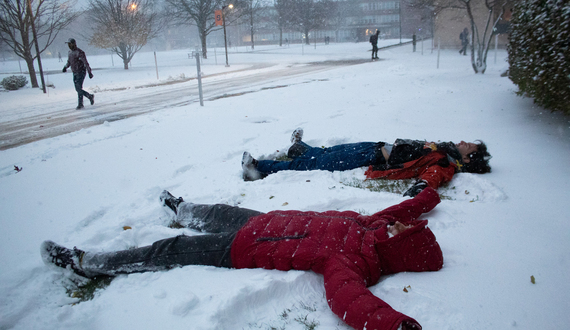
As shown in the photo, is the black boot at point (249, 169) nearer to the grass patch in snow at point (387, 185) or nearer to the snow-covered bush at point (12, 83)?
the grass patch in snow at point (387, 185)

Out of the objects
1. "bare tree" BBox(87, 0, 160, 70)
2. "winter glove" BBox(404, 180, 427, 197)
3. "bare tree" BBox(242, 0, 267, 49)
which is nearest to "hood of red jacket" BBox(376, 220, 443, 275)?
"winter glove" BBox(404, 180, 427, 197)

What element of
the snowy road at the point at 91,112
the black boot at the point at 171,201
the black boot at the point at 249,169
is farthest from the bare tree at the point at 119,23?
the black boot at the point at 171,201

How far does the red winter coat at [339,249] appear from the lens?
2195mm

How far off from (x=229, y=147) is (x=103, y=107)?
646 cm

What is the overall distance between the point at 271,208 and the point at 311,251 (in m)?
1.32

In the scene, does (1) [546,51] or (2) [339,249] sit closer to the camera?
(2) [339,249]

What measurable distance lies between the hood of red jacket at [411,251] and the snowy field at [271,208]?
0.21 feet

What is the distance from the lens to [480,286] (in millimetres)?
2289

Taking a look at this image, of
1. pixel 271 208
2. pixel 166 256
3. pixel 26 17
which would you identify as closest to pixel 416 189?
pixel 271 208

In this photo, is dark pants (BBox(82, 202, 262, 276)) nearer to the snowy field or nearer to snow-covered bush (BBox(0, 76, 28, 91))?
the snowy field

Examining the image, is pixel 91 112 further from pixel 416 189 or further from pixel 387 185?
pixel 416 189

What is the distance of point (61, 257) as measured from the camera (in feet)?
9.10

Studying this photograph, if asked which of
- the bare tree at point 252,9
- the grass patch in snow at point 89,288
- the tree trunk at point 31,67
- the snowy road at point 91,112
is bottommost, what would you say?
the grass patch in snow at point 89,288

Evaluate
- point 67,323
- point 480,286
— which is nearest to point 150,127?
point 67,323
